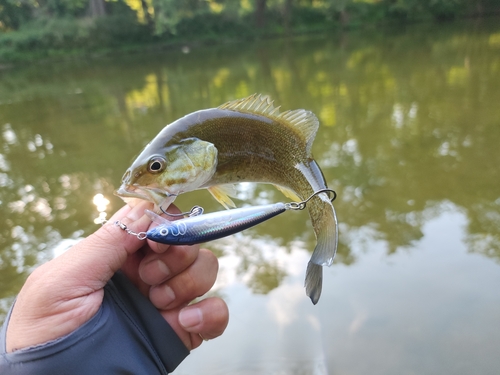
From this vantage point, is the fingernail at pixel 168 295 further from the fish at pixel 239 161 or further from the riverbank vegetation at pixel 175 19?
the riverbank vegetation at pixel 175 19

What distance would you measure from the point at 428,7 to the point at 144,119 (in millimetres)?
33113

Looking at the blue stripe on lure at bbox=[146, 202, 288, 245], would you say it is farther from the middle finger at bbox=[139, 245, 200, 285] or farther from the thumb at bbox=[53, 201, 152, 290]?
the middle finger at bbox=[139, 245, 200, 285]

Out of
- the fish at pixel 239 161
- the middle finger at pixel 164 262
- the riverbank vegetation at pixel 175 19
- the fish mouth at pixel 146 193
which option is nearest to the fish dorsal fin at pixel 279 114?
the fish at pixel 239 161

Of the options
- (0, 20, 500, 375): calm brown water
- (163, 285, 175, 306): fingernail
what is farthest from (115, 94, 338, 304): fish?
(0, 20, 500, 375): calm brown water

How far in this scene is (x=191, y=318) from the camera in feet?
5.92

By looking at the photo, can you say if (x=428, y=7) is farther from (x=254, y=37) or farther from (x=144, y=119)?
(x=144, y=119)

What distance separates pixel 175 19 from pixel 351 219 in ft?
80.7

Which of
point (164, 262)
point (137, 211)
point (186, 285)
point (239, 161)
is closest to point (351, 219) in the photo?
point (186, 285)

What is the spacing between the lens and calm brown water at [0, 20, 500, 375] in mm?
3223

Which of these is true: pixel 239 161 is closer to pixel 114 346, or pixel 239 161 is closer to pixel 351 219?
pixel 114 346

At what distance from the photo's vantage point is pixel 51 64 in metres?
24.2

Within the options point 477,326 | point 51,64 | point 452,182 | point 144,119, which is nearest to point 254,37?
point 51,64

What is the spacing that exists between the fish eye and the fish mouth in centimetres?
7

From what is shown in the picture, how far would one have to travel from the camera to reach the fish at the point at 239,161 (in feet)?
4.34
